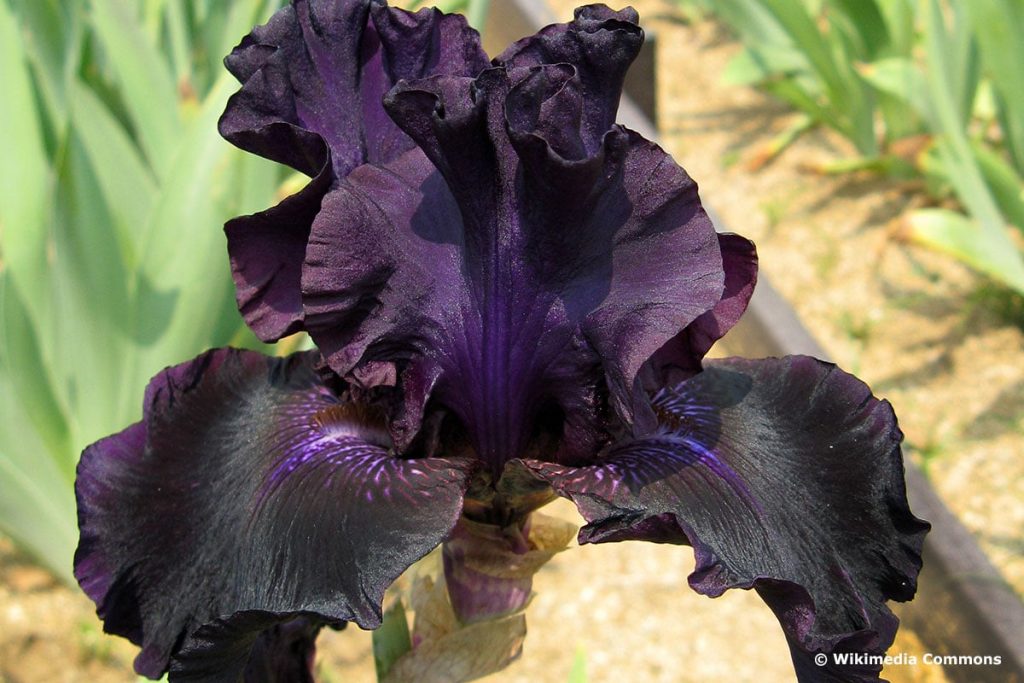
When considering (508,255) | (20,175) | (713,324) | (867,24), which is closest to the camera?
(508,255)

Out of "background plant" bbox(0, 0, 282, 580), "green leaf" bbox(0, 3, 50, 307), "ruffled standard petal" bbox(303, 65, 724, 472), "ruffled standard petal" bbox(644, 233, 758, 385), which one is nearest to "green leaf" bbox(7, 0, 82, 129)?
"background plant" bbox(0, 0, 282, 580)

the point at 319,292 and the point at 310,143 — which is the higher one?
the point at 310,143

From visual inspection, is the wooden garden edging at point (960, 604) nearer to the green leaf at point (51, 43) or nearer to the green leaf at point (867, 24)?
the green leaf at point (867, 24)

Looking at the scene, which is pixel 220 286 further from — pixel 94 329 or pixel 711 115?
pixel 711 115

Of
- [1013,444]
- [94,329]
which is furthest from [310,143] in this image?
[1013,444]

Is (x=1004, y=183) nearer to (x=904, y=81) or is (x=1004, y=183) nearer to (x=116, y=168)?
(x=904, y=81)

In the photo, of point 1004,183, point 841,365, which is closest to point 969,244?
point 1004,183
